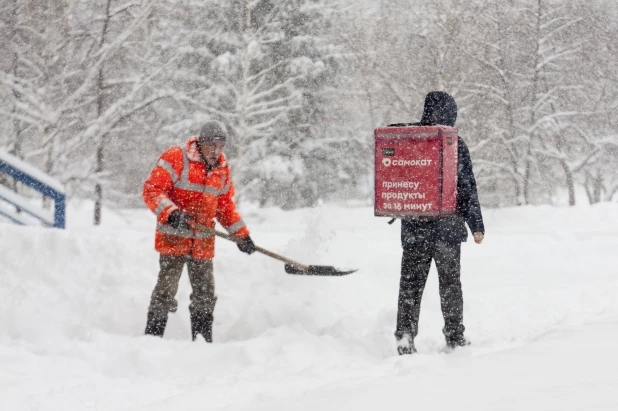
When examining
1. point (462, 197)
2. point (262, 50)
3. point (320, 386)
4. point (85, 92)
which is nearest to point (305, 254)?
point (462, 197)

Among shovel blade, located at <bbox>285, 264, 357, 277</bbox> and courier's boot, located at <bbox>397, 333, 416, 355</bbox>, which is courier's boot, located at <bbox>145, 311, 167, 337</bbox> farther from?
courier's boot, located at <bbox>397, 333, 416, 355</bbox>

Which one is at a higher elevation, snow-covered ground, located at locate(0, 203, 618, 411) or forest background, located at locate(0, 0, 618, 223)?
forest background, located at locate(0, 0, 618, 223)

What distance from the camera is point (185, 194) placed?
5410 mm

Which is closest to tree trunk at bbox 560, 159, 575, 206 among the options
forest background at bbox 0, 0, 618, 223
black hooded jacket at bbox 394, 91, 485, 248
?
forest background at bbox 0, 0, 618, 223

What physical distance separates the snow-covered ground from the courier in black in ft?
0.68

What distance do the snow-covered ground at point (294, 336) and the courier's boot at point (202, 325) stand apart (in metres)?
0.36

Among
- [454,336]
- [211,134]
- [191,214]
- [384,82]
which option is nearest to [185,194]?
[191,214]

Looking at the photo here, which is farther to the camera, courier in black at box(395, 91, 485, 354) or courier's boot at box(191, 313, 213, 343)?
courier's boot at box(191, 313, 213, 343)

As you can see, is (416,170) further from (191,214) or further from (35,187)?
(35,187)

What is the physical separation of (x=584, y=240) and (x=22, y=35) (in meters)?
10.6

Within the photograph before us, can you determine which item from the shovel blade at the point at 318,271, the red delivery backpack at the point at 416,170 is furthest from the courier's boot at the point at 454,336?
the shovel blade at the point at 318,271

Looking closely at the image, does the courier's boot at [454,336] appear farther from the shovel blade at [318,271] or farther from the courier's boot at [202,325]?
the courier's boot at [202,325]

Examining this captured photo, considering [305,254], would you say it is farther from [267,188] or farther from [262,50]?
[267,188]

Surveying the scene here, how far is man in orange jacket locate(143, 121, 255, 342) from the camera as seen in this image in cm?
523
